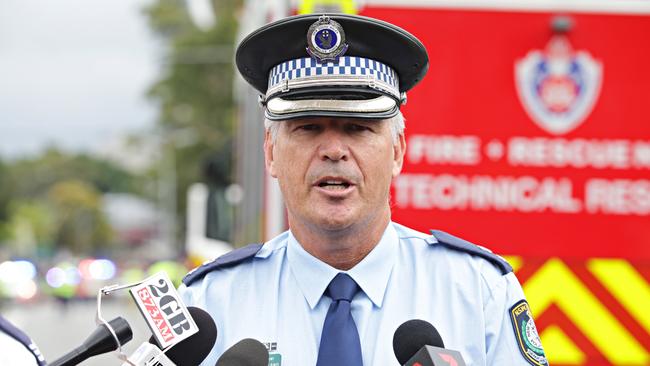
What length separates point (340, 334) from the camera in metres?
2.66

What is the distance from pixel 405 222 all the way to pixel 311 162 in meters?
2.15

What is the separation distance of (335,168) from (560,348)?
250cm

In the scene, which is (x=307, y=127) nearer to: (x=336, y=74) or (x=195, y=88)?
(x=336, y=74)

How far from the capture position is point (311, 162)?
105 inches

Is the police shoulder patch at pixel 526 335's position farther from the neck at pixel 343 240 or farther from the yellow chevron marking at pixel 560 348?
the yellow chevron marking at pixel 560 348

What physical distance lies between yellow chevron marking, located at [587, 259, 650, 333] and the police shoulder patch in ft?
7.19

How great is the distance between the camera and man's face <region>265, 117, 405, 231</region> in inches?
105

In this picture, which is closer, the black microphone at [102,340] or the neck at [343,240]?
the black microphone at [102,340]

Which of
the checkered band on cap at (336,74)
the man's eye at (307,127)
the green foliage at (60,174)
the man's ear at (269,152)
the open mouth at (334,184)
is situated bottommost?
the green foliage at (60,174)

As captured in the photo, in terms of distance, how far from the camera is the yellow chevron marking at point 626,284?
4824mm

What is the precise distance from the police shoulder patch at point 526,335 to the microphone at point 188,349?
695 mm

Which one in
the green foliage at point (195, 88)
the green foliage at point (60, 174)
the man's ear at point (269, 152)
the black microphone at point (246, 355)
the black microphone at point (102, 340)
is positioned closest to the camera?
the black microphone at point (102, 340)

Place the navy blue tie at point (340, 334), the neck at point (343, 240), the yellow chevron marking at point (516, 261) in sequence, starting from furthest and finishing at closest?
the yellow chevron marking at point (516, 261), the neck at point (343, 240), the navy blue tie at point (340, 334)

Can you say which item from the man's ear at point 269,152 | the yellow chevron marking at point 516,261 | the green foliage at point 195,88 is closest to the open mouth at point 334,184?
the man's ear at point 269,152
